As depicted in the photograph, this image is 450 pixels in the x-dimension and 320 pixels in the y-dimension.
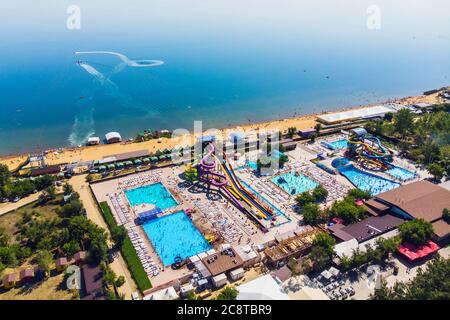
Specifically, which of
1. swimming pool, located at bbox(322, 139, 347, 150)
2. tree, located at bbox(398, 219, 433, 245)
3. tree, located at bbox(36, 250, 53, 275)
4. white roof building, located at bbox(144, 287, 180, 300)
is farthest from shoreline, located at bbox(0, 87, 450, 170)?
tree, located at bbox(398, 219, 433, 245)

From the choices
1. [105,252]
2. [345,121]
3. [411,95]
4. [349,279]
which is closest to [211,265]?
[105,252]

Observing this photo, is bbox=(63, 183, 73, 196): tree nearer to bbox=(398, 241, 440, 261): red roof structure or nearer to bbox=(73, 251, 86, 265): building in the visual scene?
bbox=(73, 251, 86, 265): building

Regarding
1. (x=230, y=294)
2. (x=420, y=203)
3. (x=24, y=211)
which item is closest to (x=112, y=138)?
(x=24, y=211)

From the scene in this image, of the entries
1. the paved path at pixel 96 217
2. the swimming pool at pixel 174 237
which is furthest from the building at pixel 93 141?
the swimming pool at pixel 174 237

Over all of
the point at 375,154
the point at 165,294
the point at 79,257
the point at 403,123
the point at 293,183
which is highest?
the point at 403,123

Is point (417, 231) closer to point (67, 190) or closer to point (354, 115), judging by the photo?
point (67, 190)

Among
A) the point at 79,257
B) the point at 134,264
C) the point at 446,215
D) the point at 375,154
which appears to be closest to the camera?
the point at 79,257
